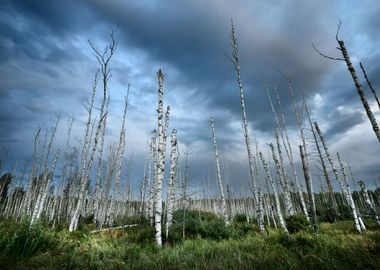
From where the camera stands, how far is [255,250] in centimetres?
660

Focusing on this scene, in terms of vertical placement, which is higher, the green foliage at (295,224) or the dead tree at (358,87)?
the dead tree at (358,87)

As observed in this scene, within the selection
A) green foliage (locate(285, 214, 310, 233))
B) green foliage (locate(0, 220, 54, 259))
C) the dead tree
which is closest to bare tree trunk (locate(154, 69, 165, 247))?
green foliage (locate(0, 220, 54, 259))

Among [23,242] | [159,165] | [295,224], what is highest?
[159,165]

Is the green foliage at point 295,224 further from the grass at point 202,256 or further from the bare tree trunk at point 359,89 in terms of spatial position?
the bare tree trunk at point 359,89

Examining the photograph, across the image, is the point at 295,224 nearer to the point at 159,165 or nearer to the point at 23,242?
the point at 159,165

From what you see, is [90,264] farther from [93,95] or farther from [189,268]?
[93,95]

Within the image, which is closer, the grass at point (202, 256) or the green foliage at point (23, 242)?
the grass at point (202, 256)

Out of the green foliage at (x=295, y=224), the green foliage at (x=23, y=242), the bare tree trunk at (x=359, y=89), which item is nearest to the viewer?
the green foliage at (x=23, y=242)

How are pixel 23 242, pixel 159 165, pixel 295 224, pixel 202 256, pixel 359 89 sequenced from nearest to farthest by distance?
1. pixel 23 242
2. pixel 202 256
3. pixel 359 89
4. pixel 159 165
5. pixel 295 224

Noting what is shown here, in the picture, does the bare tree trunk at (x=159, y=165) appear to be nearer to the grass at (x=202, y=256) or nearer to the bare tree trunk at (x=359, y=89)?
the grass at (x=202, y=256)

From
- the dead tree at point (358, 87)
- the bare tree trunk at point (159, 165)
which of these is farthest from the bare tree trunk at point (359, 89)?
the bare tree trunk at point (159, 165)

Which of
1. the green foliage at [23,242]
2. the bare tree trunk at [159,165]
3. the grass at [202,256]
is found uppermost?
the bare tree trunk at [159,165]

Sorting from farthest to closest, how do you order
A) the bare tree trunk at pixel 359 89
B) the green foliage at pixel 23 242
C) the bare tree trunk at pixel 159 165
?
the bare tree trunk at pixel 159 165
the bare tree trunk at pixel 359 89
the green foliage at pixel 23 242

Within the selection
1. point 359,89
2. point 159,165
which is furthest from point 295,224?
point 359,89
